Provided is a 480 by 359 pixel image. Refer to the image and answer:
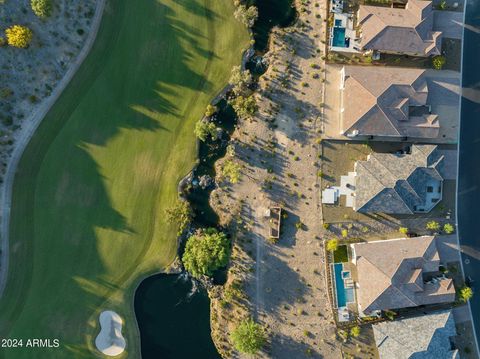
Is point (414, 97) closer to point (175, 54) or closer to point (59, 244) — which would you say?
point (175, 54)

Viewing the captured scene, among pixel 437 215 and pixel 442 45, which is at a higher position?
pixel 442 45

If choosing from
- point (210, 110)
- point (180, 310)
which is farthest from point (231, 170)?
point (180, 310)

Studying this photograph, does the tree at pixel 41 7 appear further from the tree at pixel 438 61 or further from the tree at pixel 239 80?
the tree at pixel 438 61

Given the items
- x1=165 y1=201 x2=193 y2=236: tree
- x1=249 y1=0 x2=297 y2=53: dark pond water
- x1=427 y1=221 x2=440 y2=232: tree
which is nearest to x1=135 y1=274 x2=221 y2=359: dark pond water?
x1=165 y1=201 x2=193 y2=236: tree

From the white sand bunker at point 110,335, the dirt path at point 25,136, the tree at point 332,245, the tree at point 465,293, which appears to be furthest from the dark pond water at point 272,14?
the white sand bunker at point 110,335

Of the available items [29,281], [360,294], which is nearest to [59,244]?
[29,281]

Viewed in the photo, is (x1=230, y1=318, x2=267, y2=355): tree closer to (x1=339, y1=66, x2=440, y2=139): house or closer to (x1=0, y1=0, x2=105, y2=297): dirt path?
(x1=339, y1=66, x2=440, y2=139): house
